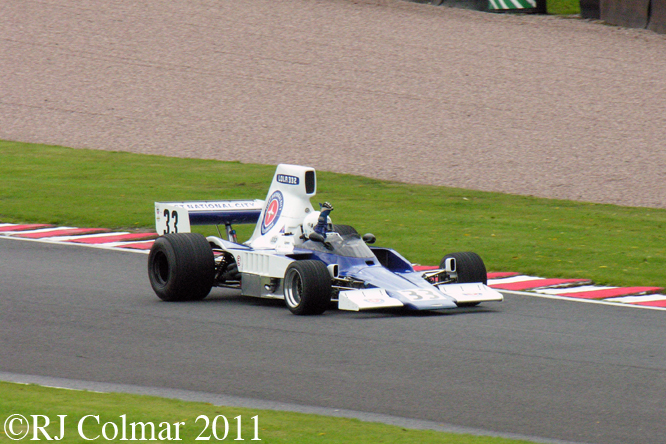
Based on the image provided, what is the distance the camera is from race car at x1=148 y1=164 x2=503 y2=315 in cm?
1063

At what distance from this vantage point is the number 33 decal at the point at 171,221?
12320mm

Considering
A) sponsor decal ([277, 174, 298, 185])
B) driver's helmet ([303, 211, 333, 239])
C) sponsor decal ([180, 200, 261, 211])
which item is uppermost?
sponsor decal ([277, 174, 298, 185])

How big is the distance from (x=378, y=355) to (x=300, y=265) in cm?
174

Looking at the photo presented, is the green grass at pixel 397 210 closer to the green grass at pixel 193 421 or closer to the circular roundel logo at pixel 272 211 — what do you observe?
the circular roundel logo at pixel 272 211

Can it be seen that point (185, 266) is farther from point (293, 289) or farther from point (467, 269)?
point (467, 269)

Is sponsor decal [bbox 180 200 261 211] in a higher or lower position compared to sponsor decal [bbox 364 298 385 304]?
higher

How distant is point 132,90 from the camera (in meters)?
28.4

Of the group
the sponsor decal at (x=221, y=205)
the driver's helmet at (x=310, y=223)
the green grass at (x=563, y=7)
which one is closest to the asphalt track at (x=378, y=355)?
the driver's helmet at (x=310, y=223)

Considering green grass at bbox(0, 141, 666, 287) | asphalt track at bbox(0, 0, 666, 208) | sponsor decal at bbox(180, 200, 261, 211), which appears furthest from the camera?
asphalt track at bbox(0, 0, 666, 208)

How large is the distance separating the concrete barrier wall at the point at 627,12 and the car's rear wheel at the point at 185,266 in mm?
21753

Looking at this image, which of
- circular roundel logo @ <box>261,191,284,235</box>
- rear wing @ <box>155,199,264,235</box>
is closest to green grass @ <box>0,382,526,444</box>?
circular roundel logo @ <box>261,191,284,235</box>

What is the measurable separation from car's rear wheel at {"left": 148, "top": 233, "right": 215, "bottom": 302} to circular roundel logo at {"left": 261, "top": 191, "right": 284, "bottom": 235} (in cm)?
82

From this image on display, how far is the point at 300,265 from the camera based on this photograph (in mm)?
10562

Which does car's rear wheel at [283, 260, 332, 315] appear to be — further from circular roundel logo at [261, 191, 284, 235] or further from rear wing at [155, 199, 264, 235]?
rear wing at [155, 199, 264, 235]
